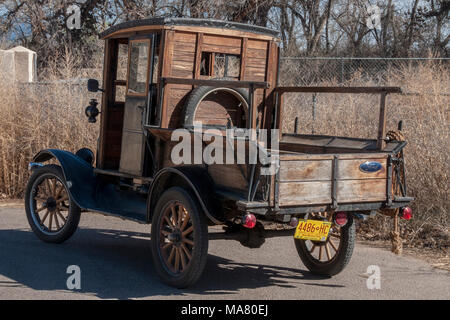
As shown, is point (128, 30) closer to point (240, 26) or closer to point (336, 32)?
point (240, 26)

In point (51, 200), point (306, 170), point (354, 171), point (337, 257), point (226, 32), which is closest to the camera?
point (306, 170)

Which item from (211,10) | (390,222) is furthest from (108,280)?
(211,10)

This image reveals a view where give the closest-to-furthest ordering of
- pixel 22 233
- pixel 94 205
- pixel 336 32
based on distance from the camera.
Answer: pixel 94 205 < pixel 22 233 < pixel 336 32

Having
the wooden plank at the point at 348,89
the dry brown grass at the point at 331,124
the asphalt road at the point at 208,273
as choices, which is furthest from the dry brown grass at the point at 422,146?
the wooden plank at the point at 348,89

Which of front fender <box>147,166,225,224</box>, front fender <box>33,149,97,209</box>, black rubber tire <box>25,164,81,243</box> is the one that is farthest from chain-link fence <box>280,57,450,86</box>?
front fender <box>147,166,225,224</box>

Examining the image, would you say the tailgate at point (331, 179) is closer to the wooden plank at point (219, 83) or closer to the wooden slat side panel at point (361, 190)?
the wooden slat side panel at point (361, 190)

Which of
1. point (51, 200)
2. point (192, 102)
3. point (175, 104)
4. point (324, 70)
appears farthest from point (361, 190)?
point (324, 70)

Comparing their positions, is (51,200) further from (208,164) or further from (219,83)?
(219,83)

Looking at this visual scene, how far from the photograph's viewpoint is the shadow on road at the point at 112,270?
5914mm

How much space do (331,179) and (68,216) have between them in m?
3.33

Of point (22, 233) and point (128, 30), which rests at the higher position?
point (128, 30)

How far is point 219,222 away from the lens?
5680 mm

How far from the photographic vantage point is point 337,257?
20.9 feet
